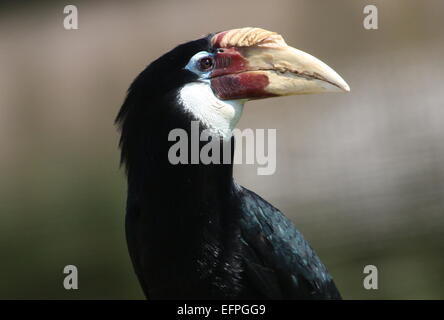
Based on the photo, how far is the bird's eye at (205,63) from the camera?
3.22 metres

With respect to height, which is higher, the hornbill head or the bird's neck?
the hornbill head

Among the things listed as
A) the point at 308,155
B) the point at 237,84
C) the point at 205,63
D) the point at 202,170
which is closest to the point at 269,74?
the point at 237,84

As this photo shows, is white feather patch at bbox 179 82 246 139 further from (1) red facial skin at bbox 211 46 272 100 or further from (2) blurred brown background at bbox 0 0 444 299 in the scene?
(2) blurred brown background at bbox 0 0 444 299

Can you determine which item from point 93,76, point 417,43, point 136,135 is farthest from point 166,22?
point 136,135

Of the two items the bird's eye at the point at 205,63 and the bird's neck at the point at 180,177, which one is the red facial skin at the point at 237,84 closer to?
the bird's eye at the point at 205,63

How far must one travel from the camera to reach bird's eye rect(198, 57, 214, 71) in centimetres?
322

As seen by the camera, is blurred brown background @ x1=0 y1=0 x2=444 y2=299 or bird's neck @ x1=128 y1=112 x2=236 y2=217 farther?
blurred brown background @ x1=0 y1=0 x2=444 y2=299

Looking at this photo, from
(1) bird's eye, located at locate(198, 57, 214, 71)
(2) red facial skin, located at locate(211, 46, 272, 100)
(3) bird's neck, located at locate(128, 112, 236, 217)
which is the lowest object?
(3) bird's neck, located at locate(128, 112, 236, 217)

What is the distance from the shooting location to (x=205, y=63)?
10.6ft

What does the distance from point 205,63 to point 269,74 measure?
0.82 ft

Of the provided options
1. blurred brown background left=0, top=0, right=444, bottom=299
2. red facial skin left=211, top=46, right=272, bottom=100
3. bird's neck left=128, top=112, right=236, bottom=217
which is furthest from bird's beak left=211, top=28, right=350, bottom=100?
blurred brown background left=0, top=0, right=444, bottom=299

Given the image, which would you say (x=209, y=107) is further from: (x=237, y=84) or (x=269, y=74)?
(x=269, y=74)

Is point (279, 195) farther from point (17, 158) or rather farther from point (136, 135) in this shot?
point (136, 135)

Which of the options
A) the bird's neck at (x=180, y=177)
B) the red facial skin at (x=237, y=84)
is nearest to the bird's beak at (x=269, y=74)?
the red facial skin at (x=237, y=84)
